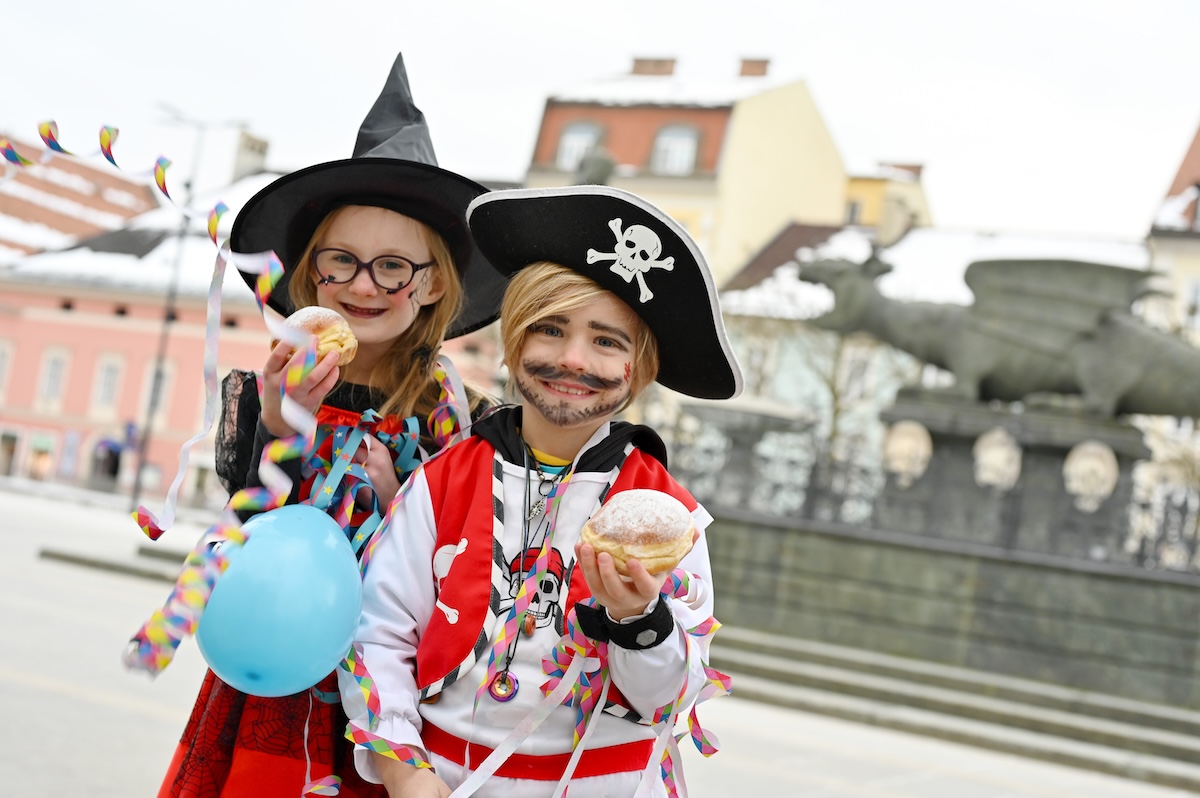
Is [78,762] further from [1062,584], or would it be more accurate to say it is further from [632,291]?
[1062,584]

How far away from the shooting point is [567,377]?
87.7 inches

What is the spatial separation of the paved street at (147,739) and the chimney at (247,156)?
124 ft

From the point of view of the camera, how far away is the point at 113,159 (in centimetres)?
197

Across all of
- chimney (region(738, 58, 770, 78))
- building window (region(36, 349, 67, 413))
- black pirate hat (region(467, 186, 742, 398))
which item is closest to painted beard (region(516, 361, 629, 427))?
black pirate hat (region(467, 186, 742, 398))

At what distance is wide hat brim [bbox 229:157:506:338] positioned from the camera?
8.33 feet

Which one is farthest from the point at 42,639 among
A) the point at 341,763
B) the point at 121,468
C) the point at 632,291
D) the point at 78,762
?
the point at 121,468

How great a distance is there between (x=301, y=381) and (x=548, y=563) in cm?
55

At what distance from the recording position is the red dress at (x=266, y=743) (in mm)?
2316

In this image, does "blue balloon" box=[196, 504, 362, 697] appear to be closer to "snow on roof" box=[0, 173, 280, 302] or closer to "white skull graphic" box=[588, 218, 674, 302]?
"white skull graphic" box=[588, 218, 674, 302]

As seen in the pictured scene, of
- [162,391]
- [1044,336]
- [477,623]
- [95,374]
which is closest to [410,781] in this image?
[477,623]

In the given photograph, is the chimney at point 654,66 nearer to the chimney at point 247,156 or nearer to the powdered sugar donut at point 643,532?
the chimney at point 247,156

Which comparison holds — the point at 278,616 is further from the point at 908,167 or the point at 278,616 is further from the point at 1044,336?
the point at 908,167

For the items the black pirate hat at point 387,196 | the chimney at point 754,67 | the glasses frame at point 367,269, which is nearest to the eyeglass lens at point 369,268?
the glasses frame at point 367,269

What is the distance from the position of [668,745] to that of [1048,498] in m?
11.2
